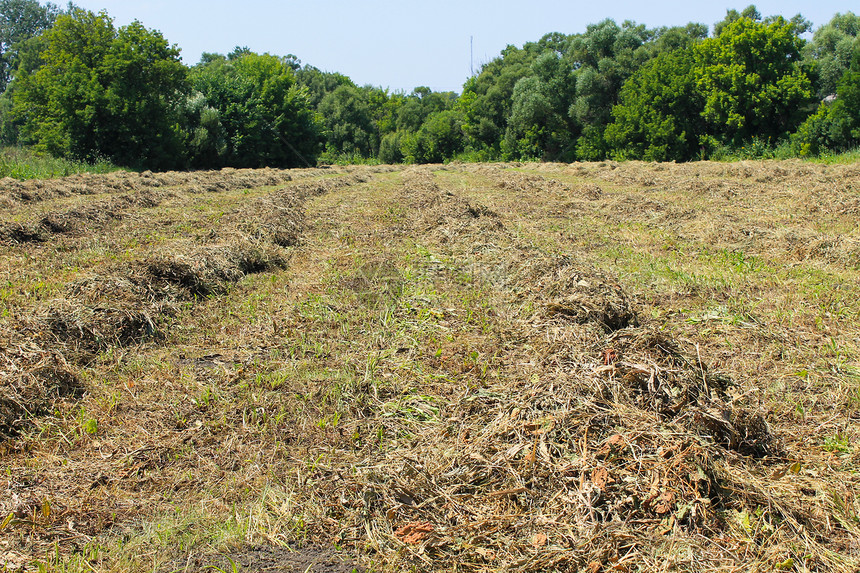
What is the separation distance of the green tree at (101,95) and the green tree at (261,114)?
6.46m

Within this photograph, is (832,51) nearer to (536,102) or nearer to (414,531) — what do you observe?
(536,102)

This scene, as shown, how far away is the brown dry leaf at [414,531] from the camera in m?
2.66

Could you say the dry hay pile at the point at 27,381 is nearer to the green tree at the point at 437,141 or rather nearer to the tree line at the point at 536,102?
the tree line at the point at 536,102

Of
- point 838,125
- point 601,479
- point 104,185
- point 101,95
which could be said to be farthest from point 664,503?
point 101,95

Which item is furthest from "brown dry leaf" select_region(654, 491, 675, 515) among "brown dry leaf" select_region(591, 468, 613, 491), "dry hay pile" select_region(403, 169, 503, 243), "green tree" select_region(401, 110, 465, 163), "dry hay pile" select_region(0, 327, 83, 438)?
"green tree" select_region(401, 110, 465, 163)

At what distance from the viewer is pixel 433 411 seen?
385 centimetres

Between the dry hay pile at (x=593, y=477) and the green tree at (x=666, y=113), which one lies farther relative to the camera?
the green tree at (x=666, y=113)

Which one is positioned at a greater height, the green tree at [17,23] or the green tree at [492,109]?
the green tree at [17,23]

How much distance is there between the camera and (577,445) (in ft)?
9.90

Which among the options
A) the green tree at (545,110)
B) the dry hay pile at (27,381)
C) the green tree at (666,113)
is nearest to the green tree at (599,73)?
the green tree at (545,110)

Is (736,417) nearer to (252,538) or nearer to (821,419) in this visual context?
(821,419)

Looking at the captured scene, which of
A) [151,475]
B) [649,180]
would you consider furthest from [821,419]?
[649,180]

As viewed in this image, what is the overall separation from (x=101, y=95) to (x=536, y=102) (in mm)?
34711

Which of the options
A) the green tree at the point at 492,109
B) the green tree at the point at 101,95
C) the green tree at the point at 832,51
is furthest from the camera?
the green tree at the point at 492,109
